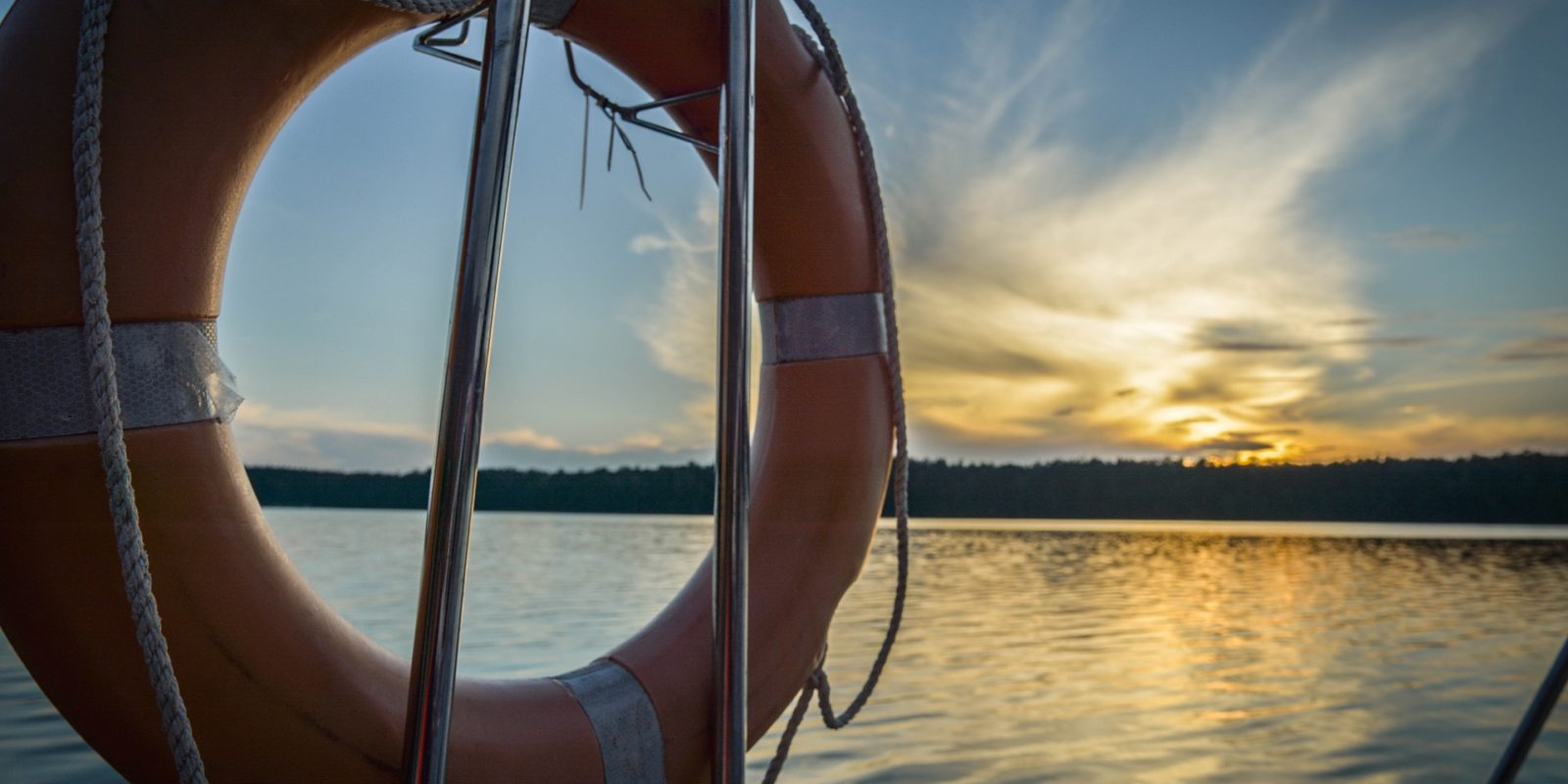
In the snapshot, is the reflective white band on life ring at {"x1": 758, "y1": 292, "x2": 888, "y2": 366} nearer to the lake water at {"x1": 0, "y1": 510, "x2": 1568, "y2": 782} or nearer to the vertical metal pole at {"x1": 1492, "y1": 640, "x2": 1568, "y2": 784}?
the vertical metal pole at {"x1": 1492, "y1": 640, "x2": 1568, "y2": 784}

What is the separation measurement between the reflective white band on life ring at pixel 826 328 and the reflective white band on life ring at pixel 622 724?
528mm

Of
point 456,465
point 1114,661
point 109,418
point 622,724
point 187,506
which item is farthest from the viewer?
point 1114,661

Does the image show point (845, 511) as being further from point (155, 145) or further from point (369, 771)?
point (155, 145)

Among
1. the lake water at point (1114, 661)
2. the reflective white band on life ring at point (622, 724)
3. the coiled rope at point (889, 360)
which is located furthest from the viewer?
the lake water at point (1114, 661)

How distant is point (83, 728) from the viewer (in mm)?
1115

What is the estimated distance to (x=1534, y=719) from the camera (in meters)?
1.05

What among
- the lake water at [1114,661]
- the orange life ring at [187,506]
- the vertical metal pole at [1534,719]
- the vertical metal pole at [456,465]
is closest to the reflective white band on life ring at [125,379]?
the orange life ring at [187,506]

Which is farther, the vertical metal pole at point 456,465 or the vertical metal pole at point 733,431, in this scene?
the vertical metal pole at point 733,431

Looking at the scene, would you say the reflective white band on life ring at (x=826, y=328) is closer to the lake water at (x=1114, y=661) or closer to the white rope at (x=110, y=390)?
the white rope at (x=110, y=390)

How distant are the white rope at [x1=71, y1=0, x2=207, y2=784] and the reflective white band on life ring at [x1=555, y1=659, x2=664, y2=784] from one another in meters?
0.49

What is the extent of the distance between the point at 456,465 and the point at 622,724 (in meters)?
0.67

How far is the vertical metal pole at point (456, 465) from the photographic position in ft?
2.78

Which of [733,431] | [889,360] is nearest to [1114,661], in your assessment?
[889,360]

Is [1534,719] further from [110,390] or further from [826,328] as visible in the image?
[110,390]
